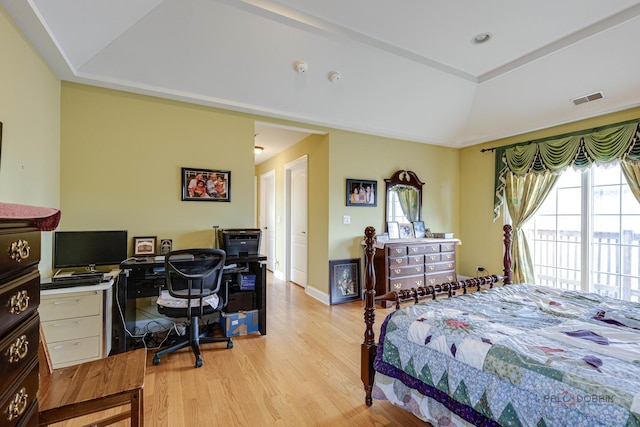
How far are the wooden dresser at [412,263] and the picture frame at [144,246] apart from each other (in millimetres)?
2744

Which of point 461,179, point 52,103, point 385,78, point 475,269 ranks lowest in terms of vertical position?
point 475,269

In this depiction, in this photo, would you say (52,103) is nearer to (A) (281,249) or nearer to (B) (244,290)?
(B) (244,290)

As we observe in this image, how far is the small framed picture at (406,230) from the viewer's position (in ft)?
Result: 15.4

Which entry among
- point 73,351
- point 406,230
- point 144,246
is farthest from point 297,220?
point 73,351

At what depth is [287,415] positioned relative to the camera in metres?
1.87

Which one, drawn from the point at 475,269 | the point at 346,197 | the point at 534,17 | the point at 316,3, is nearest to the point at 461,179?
the point at 475,269

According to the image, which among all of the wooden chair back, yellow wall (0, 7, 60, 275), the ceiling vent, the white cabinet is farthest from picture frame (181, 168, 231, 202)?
the ceiling vent

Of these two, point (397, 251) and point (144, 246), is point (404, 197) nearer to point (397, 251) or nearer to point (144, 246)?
point (397, 251)

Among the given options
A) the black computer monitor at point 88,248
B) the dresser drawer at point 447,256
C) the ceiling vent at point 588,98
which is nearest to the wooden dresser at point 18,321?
the black computer monitor at point 88,248

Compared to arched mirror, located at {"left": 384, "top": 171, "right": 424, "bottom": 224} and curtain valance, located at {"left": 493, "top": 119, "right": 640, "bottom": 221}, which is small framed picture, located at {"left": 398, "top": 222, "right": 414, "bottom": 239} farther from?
curtain valance, located at {"left": 493, "top": 119, "right": 640, "bottom": 221}

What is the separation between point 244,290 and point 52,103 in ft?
7.99

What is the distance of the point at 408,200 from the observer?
4.86 metres

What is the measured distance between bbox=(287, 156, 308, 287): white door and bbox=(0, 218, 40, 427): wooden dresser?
157 inches

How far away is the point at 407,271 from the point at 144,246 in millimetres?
3329
